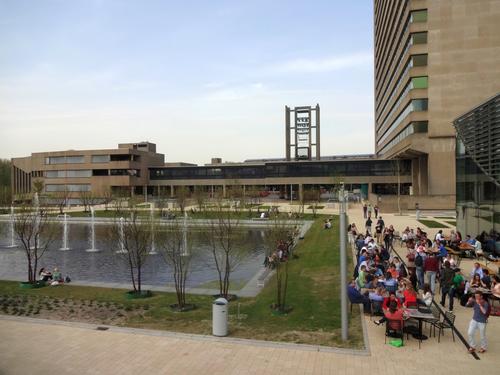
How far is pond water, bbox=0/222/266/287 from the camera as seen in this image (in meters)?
21.9

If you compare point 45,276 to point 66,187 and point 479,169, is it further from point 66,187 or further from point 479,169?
point 66,187

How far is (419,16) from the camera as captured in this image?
55500mm

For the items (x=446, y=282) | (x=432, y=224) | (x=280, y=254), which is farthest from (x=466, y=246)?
(x=432, y=224)

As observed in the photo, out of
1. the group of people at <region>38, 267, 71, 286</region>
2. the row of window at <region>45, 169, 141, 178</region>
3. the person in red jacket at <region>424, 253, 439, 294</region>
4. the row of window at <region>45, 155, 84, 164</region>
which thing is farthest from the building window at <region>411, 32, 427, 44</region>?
the row of window at <region>45, 155, 84, 164</region>

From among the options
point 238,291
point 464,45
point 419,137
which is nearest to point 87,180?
point 419,137

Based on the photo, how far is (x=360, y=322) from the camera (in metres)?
12.7

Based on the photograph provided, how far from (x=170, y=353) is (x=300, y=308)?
5.62 metres

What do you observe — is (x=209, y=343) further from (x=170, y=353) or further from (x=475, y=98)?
(x=475, y=98)

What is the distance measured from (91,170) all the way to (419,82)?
68.5 metres

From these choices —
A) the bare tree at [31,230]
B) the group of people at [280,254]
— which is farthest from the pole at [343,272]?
the bare tree at [31,230]

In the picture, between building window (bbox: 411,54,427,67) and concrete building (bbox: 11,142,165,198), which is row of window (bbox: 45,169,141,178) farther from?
building window (bbox: 411,54,427,67)

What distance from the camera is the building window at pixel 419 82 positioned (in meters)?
55.3

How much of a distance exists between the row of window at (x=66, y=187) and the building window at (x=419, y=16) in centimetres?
7097

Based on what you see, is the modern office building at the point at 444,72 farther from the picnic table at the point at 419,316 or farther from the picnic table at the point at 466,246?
the picnic table at the point at 419,316
